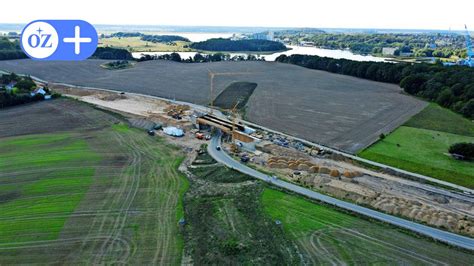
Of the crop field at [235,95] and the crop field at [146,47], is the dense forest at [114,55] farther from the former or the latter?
the crop field at [235,95]

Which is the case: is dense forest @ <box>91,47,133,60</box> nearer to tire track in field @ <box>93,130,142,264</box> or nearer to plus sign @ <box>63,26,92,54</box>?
tire track in field @ <box>93,130,142,264</box>

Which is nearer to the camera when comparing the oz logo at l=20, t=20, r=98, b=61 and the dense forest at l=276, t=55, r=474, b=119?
the oz logo at l=20, t=20, r=98, b=61

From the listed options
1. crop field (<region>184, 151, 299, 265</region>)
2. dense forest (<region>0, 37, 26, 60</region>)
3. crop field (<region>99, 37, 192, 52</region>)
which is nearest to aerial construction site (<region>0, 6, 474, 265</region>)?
crop field (<region>184, 151, 299, 265</region>)

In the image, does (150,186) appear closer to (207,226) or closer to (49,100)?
(207,226)

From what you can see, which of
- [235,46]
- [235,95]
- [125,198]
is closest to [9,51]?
[235,95]

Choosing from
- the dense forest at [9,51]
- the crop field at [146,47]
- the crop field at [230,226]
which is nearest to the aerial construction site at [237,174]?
the crop field at [230,226]
